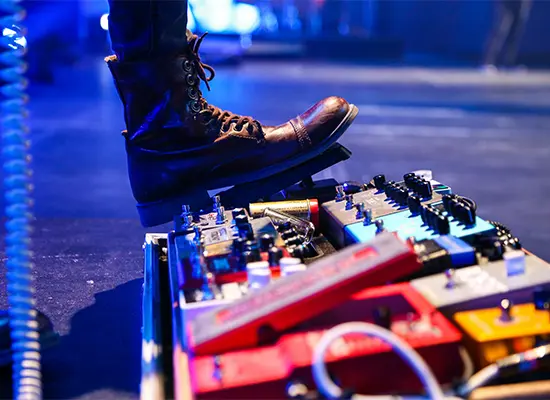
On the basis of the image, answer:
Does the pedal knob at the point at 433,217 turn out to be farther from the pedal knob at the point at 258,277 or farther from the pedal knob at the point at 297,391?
the pedal knob at the point at 297,391

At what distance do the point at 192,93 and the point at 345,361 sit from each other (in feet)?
2.64

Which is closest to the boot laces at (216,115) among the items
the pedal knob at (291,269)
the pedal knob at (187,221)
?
the pedal knob at (187,221)

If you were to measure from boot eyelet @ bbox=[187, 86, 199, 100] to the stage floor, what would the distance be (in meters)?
0.43

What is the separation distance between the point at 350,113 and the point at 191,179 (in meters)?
0.40

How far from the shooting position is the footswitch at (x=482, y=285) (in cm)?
92

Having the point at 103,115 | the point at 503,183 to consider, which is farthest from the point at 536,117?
the point at 103,115

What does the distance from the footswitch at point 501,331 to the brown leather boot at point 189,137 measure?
702 millimetres

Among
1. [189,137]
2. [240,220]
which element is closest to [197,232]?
[240,220]

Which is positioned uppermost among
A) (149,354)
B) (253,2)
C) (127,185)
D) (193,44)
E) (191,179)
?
(253,2)

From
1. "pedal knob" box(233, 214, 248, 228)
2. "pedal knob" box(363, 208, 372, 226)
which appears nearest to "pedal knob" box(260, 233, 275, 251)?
"pedal knob" box(233, 214, 248, 228)

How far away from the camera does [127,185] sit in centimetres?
286

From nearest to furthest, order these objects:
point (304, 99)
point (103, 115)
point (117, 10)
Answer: point (117, 10) → point (103, 115) → point (304, 99)

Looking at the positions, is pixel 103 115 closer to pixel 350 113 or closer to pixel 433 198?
pixel 350 113

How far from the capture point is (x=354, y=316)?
917 mm
